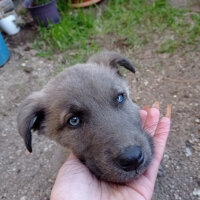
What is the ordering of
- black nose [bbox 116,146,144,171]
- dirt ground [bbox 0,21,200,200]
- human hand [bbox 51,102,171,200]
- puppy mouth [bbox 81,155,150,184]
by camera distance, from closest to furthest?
black nose [bbox 116,146,144,171], puppy mouth [bbox 81,155,150,184], human hand [bbox 51,102,171,200], dirt ground [bbox 0,21,200,200]

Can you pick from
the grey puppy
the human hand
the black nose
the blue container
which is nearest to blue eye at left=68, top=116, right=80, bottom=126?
the grey puppy

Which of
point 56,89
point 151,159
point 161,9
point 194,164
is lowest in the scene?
point 194,164

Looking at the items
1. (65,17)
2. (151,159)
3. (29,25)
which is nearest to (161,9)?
(65,17)

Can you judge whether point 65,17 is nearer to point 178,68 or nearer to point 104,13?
point 104,13

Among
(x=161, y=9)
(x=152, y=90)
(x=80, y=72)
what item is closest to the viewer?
(x=80, y=72)

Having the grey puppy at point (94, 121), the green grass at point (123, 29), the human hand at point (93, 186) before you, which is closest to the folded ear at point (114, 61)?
the grey puppy at point (94, 121)

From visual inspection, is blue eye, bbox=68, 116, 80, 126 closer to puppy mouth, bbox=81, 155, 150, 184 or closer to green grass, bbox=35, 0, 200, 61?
puppy mouth, bbox=81, 155, 150, 184

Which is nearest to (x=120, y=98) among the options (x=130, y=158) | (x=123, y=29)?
(x=130, y=158)

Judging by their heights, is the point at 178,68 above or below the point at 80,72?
below

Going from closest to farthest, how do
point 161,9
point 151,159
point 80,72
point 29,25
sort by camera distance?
point 151,159 → point 80,72 → point 161,9 → point 29,25
